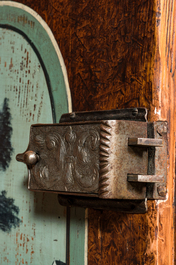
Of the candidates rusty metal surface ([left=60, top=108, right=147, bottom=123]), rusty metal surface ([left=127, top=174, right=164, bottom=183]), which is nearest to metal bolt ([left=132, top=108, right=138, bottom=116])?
rusty metal surface ([left=60, top=108, right=147, bottom=123])

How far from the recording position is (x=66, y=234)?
705 mm

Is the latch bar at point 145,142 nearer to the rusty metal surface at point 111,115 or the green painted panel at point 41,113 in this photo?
the rusty metal surface at point 111,115

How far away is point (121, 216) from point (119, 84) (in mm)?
251

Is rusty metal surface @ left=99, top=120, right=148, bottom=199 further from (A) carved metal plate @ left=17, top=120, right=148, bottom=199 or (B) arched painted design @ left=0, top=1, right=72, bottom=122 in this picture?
(B) arched painted design @ left=0, top=1, right=72, bottom=122

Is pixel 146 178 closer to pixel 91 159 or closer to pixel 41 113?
pixel 91 159

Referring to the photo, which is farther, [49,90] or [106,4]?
[49,90]

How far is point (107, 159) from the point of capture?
1.73ft

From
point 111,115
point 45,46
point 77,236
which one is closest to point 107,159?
point 111,115

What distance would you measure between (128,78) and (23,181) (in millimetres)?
365

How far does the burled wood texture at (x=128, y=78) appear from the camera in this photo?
0.58 metres

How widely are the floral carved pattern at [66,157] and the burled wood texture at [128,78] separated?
3.9 inches

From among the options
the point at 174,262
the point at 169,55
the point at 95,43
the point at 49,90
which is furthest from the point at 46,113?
the point at 174,262

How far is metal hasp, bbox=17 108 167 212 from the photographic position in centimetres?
53

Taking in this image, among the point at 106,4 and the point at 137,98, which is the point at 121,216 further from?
the point at 106,4
